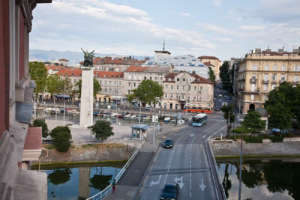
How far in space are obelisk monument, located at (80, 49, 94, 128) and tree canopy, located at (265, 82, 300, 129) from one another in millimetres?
26270

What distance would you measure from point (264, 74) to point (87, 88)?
40.7m

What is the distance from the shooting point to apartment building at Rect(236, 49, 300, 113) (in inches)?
2662

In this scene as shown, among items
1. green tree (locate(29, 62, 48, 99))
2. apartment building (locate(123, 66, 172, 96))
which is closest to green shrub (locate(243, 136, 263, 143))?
apartment building (locate(123, 66, 172, 96))

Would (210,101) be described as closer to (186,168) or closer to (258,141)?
(258,141)

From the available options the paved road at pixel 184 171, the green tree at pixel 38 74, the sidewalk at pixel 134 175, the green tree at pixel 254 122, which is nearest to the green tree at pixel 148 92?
the green tree at pixel 38 74

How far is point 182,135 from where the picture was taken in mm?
47438

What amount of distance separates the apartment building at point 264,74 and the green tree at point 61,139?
4251 cm

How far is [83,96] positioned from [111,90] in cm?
3655

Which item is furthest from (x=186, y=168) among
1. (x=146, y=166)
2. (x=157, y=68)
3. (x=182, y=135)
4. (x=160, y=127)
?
(x=157, y=68)

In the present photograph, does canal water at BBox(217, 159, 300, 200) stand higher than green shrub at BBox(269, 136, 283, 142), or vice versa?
green shrub at BBox(269, 136, 283, 142)

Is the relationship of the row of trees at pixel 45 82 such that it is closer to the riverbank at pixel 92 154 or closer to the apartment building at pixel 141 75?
the apartment building at pixel 141 75

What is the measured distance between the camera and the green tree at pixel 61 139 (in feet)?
121

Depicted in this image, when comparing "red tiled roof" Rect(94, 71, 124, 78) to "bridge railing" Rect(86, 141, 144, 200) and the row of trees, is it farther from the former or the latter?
"bridge railing" Rect(86, 141, 144, 200)

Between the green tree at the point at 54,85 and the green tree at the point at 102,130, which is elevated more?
the green tree at the point at 54,85
